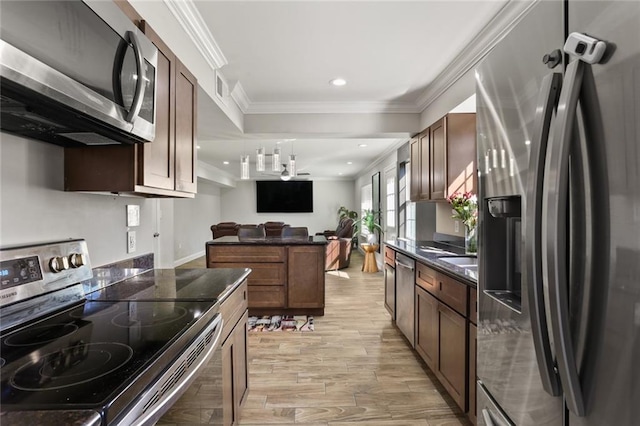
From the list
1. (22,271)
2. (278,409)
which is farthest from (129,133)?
(278,409)

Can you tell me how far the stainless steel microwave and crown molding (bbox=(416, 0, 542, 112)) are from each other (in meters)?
1.90

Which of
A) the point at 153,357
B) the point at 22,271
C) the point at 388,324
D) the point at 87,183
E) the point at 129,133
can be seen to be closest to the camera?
the point at 153,357

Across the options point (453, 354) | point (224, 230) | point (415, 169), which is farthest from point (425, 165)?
point (224, 230)

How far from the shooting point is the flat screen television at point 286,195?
10.9 m

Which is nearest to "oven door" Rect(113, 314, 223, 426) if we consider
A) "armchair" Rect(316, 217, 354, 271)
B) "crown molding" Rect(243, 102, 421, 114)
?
"crown molding" Rect(243, 102, 421, 114)

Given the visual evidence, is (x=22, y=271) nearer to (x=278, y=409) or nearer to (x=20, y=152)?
(x=20, y=152)

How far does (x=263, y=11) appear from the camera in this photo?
6.53 ft

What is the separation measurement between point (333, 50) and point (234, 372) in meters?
2.40

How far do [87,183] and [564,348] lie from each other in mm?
1683

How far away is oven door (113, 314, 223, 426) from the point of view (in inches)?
28.3

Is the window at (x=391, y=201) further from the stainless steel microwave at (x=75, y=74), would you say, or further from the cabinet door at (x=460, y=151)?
the stainless steel microwave at (x=75, y=74)

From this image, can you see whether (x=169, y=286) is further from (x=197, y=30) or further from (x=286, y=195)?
(x=286, y=195)

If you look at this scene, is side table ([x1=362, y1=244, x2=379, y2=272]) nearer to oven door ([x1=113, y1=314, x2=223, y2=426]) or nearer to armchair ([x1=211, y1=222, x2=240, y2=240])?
armchair ([x1=211, y1=222, x2=240, y2=240])

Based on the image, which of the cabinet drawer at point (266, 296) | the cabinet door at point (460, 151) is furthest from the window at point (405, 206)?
the cabinet drawer at point (266, 296)
